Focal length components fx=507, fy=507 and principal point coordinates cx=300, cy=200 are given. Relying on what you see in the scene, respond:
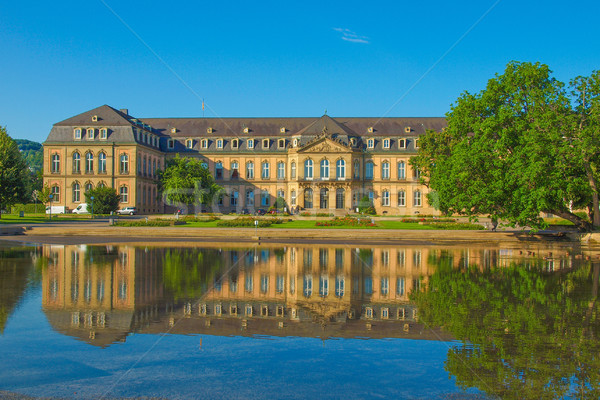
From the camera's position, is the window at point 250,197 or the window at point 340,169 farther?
the window at point 250,197

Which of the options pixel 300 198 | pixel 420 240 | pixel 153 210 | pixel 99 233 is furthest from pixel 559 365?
pixel 153 210

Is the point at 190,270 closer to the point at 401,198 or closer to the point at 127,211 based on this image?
the point at 127,211

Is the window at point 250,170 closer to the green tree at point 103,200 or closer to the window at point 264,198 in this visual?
the window at point 264,198

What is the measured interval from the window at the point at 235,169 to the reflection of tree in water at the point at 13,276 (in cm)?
5963

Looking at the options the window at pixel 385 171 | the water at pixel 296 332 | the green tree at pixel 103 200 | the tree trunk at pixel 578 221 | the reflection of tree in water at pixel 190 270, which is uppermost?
the window at pixel 385 171

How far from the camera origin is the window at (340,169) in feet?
267

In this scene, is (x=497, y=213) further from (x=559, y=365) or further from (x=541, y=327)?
(x=559, y=365)

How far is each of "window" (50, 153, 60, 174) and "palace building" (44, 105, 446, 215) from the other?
0.48 feet

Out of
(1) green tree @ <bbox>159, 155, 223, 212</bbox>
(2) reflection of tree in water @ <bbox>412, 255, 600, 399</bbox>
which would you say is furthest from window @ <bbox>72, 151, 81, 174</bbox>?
(2) reflection of tree in water @ <bbox>412, 255, 600, 399</bbox>

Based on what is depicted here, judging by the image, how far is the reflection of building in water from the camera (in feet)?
38.1

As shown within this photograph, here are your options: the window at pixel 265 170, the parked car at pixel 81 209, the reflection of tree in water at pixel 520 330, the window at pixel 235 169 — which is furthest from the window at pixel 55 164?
the reflection of tree in water at pixel 520 330

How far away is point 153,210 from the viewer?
81688 millimetres

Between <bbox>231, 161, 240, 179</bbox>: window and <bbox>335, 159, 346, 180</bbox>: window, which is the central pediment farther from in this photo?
<bbox>231, 161, 240, 179</bbox>: window

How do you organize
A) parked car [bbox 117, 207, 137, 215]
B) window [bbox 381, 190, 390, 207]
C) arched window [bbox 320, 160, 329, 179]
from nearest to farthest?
parked car [bbox 117, 207, 137, 215] < arched window [bbox 320, 160, 329, 179] < window [bbox 381, 190, 390, 207]
